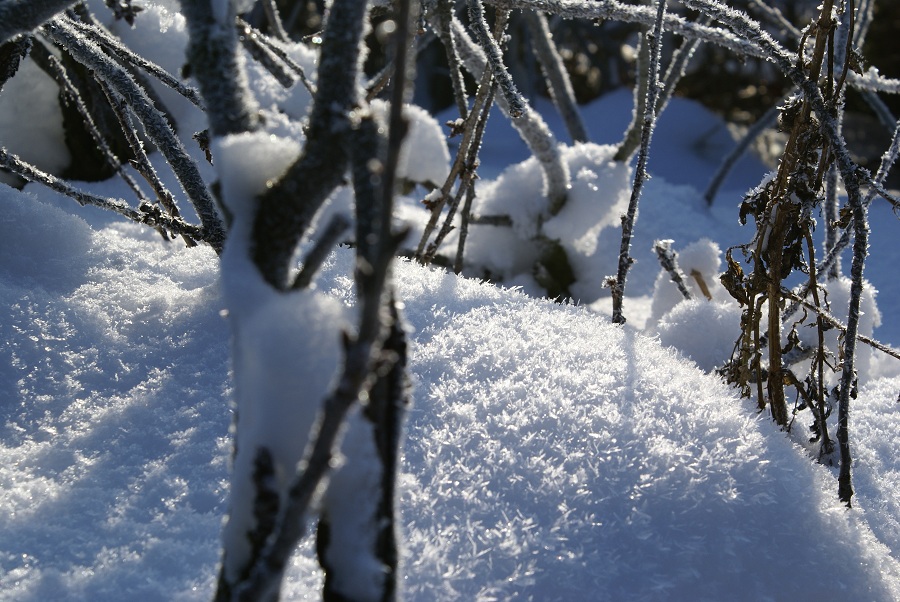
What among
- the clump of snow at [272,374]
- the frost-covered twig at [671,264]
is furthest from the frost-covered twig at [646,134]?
the clump of snow at [272,374]

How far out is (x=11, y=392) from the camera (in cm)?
105

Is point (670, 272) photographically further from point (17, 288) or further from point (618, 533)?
point (17, 288)

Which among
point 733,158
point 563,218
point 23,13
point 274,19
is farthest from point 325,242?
point 733,158

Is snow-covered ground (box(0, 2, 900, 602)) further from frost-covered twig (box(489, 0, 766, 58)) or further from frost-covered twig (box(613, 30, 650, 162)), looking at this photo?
frost-covered twig (box(613, 30, 650, 162))

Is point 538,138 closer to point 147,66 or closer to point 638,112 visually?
point 638,112

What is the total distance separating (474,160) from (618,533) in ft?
3.70

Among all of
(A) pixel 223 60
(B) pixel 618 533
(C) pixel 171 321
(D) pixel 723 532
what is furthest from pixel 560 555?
(C) pixel 171 321

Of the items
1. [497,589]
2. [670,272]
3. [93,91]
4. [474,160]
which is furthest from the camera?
[93,91]

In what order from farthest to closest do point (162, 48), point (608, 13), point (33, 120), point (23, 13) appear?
point (162, 48)
point (33, 120)
point (608, 13)
point (23, 13)

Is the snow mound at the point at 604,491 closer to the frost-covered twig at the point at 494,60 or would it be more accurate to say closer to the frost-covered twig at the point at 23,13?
the frost-covered twig at the point at 494,60

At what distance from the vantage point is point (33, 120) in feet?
8.22

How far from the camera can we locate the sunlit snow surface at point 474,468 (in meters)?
0.80

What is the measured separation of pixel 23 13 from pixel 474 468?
66cm

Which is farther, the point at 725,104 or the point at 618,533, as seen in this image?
the point at 725,104
